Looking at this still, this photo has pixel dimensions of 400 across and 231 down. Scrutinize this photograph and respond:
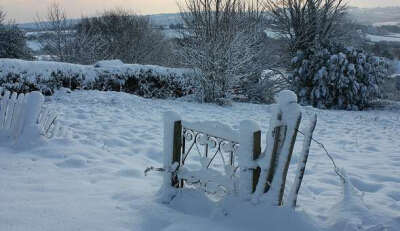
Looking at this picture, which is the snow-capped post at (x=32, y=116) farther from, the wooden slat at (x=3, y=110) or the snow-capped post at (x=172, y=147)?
the snow-capped post at (x=172, y=147)

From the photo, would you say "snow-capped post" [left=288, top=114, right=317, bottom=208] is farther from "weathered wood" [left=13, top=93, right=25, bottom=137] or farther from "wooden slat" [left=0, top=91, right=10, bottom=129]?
→ "wooden slat" [left=0, top=91, right=10, bottom=129]

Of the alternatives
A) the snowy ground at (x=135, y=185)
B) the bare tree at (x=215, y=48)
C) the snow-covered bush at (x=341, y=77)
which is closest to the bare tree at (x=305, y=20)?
the snow-covered bush at (x=341, y=77)

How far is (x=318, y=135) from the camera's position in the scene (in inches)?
272

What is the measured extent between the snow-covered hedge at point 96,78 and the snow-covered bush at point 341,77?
4688mm

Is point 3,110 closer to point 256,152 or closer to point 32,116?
point 32,116

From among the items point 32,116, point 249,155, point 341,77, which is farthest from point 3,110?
point 341,77

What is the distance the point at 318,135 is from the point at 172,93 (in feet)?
20.0

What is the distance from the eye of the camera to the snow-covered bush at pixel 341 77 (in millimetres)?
11883

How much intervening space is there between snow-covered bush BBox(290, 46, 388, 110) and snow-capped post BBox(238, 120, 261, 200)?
10.3 metres

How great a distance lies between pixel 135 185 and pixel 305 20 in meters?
15.9

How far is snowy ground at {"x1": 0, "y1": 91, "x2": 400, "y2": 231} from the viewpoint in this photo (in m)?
Answer: 2.50

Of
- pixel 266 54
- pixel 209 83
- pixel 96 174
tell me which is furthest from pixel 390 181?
pixel 266 54

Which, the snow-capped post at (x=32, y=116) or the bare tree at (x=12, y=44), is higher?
the bare tree at (x=12, y=44)

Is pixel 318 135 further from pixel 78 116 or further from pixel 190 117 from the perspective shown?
pixel 78 116
